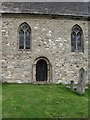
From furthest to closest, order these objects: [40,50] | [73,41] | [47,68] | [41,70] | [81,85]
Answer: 1. [73,41]
2. [41,70]
3. [47,68]
4. [40,50]
5. [81,85]

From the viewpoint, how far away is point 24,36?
64.4ft

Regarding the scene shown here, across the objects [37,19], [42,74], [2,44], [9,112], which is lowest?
[9,112]

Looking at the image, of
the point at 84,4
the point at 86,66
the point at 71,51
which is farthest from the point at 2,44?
the point at 84,4

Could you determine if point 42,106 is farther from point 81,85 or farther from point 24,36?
point 24,36

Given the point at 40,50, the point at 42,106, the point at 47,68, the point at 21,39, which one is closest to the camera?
the point at 42,106

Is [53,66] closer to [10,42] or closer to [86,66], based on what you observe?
[86,66]

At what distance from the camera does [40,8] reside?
65.6ft

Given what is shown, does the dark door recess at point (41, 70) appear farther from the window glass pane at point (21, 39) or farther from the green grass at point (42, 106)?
the green grass at point (42, 106)

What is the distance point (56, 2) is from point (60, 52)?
632 cm

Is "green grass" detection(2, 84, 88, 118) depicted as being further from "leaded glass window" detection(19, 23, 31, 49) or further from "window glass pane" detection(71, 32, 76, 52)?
"window glass pane" detection(71, 32, 76, 52)

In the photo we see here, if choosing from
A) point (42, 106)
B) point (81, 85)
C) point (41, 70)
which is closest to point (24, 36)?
point (41, 70)

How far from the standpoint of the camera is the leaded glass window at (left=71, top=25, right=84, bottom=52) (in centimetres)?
2027

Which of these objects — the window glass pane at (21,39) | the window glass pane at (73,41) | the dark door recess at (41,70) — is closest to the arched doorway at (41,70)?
the dark door recess at (41,70)

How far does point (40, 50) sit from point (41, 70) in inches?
85.6
